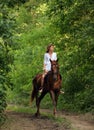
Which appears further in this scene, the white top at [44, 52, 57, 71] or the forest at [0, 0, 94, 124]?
the forest at [0, 0, 94, 124]

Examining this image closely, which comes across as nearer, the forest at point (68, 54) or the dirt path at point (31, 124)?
the dirt path at point (31, 124)

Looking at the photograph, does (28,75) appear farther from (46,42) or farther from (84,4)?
(84,4)

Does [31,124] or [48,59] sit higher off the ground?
[48,59]

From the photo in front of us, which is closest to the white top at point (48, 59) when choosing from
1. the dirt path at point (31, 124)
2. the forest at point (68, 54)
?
the forest at point (68, 54)

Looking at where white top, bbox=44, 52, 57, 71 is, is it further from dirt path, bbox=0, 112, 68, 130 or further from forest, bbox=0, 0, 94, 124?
dirt path, bbox=0, 112, 68, 130

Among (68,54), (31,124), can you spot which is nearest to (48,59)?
(31,124)

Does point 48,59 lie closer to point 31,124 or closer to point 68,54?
point 31,124

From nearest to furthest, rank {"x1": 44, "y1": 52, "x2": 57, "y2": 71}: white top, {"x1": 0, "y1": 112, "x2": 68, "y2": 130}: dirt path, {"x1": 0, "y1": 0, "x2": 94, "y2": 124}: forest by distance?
Result: 1. {"x1": 0, "y1": 112, "x2": 68, "y2": 130}: dirt path
2. {"x1": 44, "y1": 52, "x2": 57, "y2": 71}: white top
3. {"x1": 0, "y1": 0, "x2": 94, "y2": 124}: forest

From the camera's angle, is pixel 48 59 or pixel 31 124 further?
pixel 48 59

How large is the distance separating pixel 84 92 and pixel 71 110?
107 cm

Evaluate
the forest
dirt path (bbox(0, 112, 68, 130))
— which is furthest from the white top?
dirt path (bbox(0, 112, 68, 130))

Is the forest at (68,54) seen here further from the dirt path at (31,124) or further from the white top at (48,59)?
the dirt path at (31,124)

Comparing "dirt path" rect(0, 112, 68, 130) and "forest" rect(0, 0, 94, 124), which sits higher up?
"forest" rect(0, 0, 94, 124)

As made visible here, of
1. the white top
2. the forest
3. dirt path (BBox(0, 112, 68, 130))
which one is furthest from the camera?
the forest
